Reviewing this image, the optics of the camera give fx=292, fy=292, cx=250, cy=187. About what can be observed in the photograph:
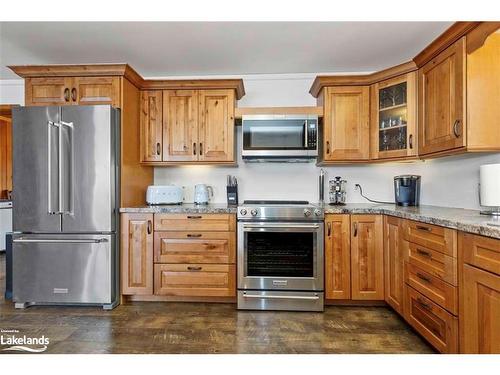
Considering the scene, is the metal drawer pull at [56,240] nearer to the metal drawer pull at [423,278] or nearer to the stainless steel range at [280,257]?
the stainless steel range at [280,257]

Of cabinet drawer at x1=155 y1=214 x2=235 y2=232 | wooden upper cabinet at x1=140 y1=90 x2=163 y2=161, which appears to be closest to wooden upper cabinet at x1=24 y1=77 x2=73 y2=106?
wooden upper cabinet at x1=140 y1=90 x2=163 y2=161

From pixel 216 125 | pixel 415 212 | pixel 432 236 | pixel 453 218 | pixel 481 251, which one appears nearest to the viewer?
pixel 481 251

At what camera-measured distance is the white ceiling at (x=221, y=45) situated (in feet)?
7.91

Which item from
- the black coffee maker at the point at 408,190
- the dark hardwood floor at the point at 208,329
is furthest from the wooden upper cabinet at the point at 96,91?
the black coffee maker at the point at 408,190

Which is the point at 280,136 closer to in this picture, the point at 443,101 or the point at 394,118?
the point at 394,118

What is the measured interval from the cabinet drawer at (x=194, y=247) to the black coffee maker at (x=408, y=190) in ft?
5.57

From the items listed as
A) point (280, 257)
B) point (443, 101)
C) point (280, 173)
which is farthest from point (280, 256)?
point (443, 101)

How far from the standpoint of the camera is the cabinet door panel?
140cm

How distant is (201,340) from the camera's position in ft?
6.77

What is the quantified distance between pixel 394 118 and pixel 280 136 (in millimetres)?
1082

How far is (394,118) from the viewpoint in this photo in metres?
2.76

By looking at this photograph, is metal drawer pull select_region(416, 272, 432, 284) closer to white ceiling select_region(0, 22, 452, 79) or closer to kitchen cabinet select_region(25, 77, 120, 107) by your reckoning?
white ceiling select_region(0, 22, 452, 79)

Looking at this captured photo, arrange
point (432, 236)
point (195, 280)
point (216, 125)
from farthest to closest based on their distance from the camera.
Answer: point (216, 125) → point (195, 280) → point (432, 236)
